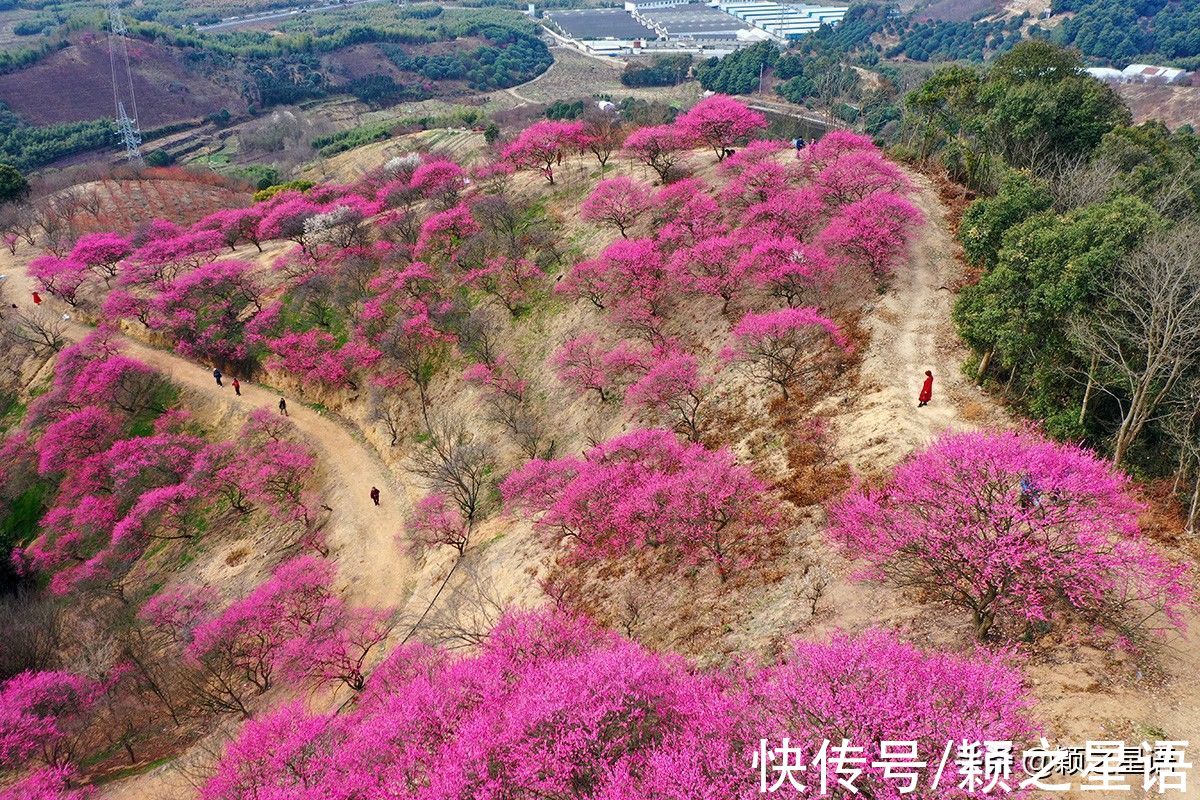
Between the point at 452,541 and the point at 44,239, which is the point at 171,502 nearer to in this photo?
the point at 452,541

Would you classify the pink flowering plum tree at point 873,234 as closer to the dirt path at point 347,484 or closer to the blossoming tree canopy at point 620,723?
the blossoming tree canopy at point 620,723

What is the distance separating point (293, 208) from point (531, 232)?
27.2 meters

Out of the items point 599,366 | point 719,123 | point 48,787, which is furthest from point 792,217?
point 48,787

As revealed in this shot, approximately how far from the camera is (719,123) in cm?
5241

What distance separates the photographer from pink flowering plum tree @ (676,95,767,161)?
52.3 metres

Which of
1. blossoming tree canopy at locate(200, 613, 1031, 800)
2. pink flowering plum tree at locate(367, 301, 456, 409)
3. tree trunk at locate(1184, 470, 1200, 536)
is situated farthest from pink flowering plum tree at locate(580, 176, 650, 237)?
tree trunk at locate(1184, 470, 1200, 536)

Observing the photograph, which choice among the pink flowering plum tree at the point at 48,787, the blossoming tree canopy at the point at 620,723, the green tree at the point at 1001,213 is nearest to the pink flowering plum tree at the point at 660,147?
the green tree at the point at 1001,213

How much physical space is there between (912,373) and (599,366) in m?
17.9

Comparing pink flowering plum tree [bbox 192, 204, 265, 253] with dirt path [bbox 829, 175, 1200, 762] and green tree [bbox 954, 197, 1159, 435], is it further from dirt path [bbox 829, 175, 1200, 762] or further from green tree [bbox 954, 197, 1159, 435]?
green tree [bbox 954, 197, 1159, 435]

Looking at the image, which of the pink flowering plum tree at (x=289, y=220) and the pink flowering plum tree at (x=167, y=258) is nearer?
the pink flowering plum tree at (x=167, y=258)

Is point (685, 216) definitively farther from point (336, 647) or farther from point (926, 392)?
point (336, 647)

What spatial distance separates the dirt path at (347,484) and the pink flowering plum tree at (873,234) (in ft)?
103

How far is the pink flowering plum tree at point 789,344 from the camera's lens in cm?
3102

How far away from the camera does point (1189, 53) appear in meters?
130
